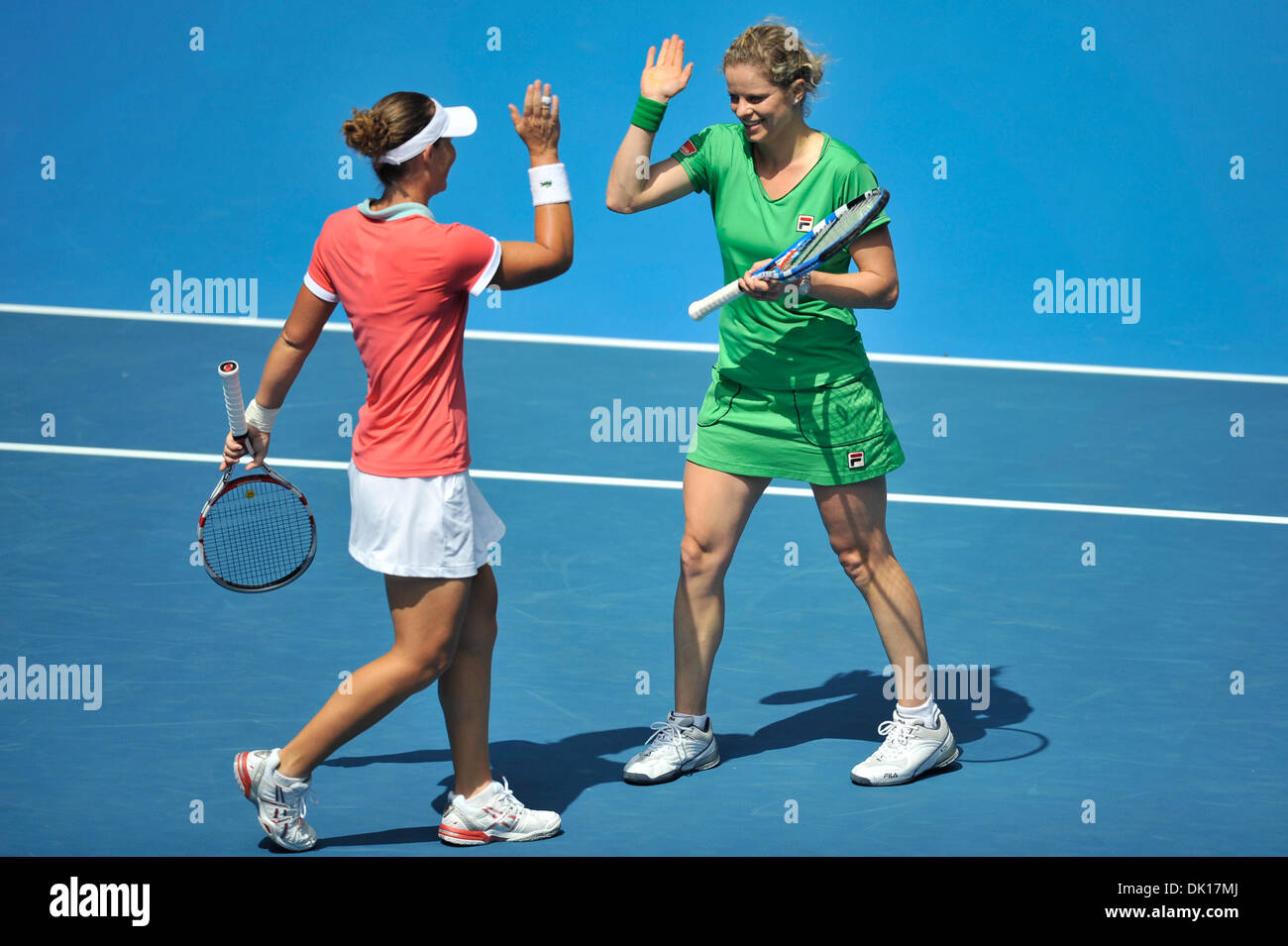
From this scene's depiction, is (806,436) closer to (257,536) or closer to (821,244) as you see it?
(821,244)

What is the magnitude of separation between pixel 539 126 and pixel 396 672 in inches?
55.7

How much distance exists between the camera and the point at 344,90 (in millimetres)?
10680

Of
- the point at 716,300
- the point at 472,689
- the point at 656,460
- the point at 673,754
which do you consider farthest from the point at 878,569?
the point at 656,460

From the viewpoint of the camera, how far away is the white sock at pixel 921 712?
4934mm

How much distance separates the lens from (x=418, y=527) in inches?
163

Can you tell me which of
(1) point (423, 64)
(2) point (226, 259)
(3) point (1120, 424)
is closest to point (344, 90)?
(1) point (423, 64)

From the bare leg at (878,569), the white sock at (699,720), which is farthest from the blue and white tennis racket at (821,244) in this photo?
the white sock at (699,720)

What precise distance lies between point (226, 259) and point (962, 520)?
549cm

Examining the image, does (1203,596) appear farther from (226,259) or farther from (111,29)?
(111,29)

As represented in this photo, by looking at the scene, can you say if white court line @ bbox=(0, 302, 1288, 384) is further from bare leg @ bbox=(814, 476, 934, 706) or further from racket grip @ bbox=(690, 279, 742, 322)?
racket grip @ bbox=(690, 279, 742, 322)

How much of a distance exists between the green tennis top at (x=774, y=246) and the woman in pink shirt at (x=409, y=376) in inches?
29.1

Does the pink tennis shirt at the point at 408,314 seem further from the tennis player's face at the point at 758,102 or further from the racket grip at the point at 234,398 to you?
the tennis player's face at the point at 758,102

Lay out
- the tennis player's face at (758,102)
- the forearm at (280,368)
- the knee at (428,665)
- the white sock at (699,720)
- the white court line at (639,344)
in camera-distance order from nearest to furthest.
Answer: the knee at (428,665) → the forearm at (280,368) → the tennis player's face at (758,102) → the white sock at (699,720) → the white court line at (639,344)

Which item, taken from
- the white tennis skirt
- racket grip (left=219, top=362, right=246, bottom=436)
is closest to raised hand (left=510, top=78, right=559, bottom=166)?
the white tennis skirt
